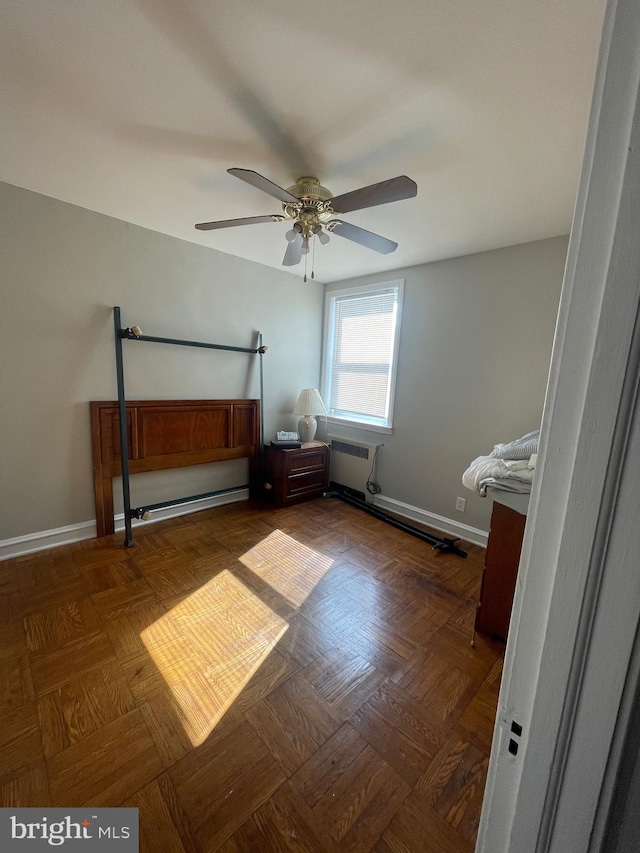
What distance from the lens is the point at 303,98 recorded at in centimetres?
126

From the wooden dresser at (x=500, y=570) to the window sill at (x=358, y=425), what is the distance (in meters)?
1.66

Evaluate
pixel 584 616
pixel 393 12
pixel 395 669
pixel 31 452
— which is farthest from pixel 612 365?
pixel 31 452

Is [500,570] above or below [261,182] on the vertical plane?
below

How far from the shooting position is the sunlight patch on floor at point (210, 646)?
131cm

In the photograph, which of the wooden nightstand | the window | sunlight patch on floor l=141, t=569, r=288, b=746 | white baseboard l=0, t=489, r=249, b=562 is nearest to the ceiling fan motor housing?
the window

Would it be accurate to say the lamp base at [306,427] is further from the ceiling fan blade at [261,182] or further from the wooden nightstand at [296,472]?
the ceiling fan blade at [261,182]

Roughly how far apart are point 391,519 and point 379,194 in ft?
7.98

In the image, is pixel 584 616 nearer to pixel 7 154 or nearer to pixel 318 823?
pixel 318 823

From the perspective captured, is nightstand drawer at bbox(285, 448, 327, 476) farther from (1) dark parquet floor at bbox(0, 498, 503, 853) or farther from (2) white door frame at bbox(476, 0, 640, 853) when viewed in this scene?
(2) white door frame at bbox(476, 0, 640, 853)

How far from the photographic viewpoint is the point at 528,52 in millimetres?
1040

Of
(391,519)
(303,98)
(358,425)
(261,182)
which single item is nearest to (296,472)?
(358,425)

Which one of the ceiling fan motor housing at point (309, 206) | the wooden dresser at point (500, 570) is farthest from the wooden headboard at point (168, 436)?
the wooden dresser at point (500, 570)

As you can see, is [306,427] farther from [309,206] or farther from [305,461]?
[309,206]

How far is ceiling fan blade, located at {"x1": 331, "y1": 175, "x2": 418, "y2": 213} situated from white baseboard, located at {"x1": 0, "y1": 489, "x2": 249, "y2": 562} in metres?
2.48
